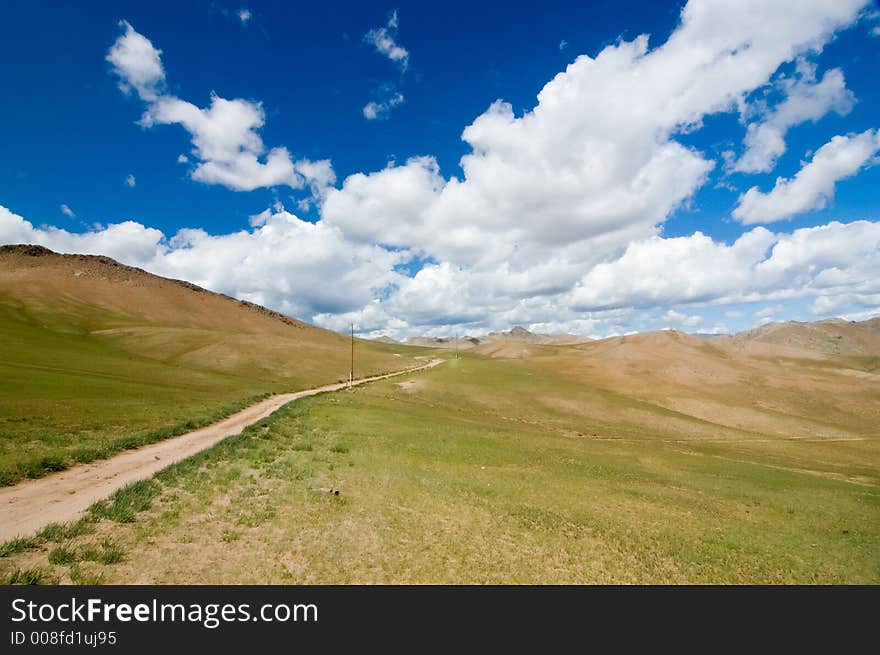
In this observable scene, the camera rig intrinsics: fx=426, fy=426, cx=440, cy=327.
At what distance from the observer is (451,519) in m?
17.9

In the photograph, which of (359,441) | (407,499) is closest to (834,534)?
(407,499)

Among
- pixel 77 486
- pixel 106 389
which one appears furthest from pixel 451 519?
pixel 106 389

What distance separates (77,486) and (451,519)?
16463mm

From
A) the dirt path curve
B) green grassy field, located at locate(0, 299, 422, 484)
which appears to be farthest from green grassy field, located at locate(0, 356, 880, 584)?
green grassy field, located at locate(0, 299, 422, 484)

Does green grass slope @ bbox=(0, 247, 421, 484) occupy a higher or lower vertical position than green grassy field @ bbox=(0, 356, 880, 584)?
higher

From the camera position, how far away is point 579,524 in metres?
19.2

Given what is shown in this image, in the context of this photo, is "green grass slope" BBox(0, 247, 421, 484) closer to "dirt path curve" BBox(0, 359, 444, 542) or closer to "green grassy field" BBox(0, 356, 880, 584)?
"dirt path curve" BBox(0, 359, 444, 542)

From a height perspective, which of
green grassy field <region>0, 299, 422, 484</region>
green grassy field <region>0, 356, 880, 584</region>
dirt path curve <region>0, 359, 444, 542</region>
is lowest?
green grassy field <region>0, 356, 880, 584</region>

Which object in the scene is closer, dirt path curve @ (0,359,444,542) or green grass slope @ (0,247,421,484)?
dirt path curve @ (0,359,444,542)

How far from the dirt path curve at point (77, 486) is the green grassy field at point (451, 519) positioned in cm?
130

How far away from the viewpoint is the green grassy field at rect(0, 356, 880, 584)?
12.5 meters

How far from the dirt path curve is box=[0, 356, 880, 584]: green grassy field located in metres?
1.30

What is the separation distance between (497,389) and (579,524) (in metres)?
72.7
